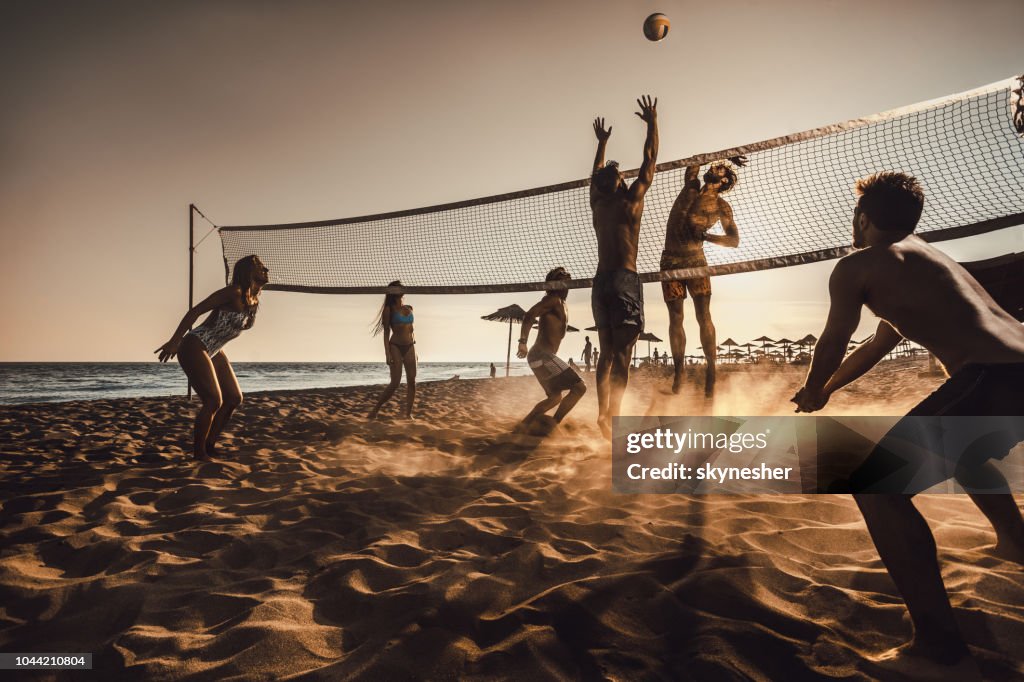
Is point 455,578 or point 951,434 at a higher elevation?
point 951,434

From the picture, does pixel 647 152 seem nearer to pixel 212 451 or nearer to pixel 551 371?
pixel 551 371

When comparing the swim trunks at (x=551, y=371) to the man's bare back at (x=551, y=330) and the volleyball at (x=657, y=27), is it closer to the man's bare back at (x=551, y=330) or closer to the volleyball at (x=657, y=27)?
the man's bare back at (x=551, y=330)

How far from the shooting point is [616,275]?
14.9ft

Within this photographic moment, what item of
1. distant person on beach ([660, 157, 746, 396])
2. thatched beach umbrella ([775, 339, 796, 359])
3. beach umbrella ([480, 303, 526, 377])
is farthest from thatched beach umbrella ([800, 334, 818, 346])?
distant person on beach ([660, 157, 746, 396])

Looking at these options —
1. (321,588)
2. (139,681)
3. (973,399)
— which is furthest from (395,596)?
(973,399)

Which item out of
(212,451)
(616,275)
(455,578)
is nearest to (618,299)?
(616,275)

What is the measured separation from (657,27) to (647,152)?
223 cm

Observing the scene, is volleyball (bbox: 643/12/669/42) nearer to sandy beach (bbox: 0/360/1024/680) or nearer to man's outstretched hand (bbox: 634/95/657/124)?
man's outstretched hand (bbox: 634/95/657/124)

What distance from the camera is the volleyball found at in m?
5.59

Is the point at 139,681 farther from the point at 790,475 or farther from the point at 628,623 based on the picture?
the point at 790,475

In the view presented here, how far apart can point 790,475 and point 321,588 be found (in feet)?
10.3

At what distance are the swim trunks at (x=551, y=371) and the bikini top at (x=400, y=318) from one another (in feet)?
7.68

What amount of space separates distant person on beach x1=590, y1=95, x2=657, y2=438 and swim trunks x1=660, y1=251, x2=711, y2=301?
0.68 m

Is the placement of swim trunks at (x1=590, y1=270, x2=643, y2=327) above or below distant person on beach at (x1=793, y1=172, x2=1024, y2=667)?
above
